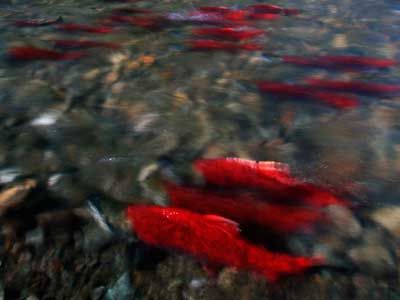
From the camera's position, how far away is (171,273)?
A: 2674 mm

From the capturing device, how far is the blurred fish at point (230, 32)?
604cm

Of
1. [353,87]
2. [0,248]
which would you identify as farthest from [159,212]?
[353,87]

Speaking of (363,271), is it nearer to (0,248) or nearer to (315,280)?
(315,280)

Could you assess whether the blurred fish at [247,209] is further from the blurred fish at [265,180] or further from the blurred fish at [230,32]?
the blurred fish at [230,32]

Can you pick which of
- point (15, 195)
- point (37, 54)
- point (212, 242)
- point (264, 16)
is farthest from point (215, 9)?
point (212, 242)

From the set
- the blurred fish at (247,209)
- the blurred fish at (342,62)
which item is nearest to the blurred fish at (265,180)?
the blurred fish at (247,209)

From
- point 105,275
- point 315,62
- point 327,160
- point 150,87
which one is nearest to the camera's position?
point 105,275

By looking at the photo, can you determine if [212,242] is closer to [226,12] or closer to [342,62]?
[342,62]

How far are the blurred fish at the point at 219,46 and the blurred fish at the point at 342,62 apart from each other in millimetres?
463

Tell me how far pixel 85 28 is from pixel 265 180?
3746mm

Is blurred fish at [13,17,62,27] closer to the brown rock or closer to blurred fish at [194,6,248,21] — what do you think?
blurred fish at [194,6,248,21]

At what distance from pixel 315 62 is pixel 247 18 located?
167 cm

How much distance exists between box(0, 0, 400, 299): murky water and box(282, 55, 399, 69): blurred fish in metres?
0.13

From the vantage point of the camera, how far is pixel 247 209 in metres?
3.20
